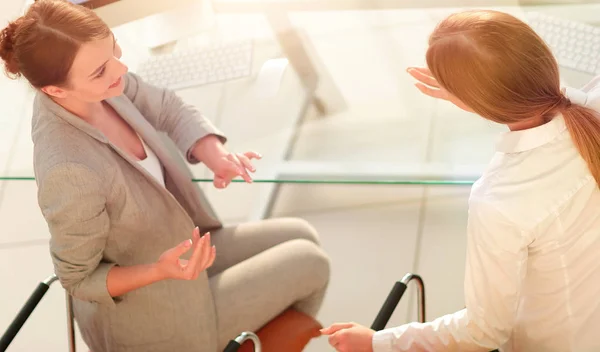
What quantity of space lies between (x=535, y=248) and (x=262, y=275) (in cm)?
69

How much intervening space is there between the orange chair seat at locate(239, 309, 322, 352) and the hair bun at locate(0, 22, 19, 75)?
28.2 inches

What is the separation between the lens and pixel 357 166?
1.73 meters

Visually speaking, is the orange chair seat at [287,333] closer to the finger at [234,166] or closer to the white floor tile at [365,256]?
the finger at [234,166]

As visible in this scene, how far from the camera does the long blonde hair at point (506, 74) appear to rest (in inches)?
46.5

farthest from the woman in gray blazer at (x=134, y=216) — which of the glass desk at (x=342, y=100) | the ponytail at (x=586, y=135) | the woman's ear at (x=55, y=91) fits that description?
the ponytail at (x=586, y=135)

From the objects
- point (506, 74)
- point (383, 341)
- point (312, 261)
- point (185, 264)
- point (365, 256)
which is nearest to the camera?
point (506, 74)

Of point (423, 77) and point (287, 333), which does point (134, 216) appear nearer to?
point (287, 333)

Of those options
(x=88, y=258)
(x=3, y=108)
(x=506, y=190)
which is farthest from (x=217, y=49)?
(x=506, y=190)

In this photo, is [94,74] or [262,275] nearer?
[94,74]

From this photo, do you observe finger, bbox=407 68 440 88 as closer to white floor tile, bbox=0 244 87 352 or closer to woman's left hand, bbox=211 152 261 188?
woman's left hand, bbox=211 152 261 188

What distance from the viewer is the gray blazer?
4.84ft

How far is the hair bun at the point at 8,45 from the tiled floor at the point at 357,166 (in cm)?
47

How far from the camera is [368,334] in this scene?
1469mm

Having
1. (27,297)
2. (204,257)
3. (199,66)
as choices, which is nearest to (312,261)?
(204,257)
